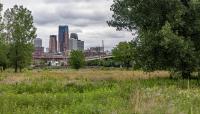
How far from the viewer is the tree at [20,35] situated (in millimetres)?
71500

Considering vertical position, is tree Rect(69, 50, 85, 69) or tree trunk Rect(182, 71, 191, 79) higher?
tree Rect(69, 50, 85, 69)

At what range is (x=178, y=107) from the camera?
1292 cm

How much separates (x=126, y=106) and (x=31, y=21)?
60.7m

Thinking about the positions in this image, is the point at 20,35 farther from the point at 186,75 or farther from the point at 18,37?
the point at 186,75

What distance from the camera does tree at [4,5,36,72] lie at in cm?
7150

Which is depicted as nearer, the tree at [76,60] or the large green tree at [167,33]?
the large green tree at [167,33]

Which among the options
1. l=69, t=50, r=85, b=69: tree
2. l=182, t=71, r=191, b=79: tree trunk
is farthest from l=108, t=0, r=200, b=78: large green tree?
l=69, t=50, r=85, b=69: tree

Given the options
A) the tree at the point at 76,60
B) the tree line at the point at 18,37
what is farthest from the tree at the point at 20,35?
the tree at the point at 76,60

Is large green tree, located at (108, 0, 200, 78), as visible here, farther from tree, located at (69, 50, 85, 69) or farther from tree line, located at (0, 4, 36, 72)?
tree, located at (69, 50, 85, 69)

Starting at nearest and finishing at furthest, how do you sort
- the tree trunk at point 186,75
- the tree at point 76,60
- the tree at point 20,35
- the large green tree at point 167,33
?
the large green tree at point 167,33, the tree trunk at point 186,75, the tree at point 20,35, the tree at point 76,60

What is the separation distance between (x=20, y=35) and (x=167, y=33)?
4616cm

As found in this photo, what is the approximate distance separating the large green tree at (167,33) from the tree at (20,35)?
134ft

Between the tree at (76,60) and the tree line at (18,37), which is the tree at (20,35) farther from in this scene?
the tree at (76,60)

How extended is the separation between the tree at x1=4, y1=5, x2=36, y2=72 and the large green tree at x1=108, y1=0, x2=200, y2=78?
134ft
